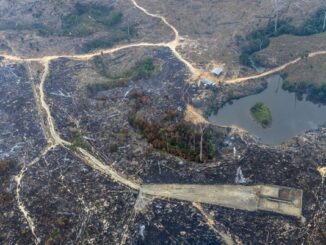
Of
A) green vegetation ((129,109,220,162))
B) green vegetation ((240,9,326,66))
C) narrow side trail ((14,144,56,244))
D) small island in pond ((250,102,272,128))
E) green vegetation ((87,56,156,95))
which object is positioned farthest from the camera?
green vegetation ((240,9,326,66))

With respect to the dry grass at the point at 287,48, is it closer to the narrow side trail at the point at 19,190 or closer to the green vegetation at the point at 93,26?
the green vegetation at the point at 93,26

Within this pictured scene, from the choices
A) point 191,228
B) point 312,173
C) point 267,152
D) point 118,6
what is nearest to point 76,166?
point 191,228

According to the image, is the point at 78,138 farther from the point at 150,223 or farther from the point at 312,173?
the point at 312,173

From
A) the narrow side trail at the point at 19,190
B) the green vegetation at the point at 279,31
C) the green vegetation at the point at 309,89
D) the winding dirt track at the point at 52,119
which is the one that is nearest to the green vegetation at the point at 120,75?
the winding dirt track at the point at 52,119

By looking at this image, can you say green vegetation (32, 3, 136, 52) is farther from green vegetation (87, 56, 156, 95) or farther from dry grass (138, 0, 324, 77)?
dry grass (138, 0, 324, 77)

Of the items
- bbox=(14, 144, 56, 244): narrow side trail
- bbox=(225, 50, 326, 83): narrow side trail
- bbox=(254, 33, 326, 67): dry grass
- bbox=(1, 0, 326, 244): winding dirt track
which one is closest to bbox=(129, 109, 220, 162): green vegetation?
bbox=(1, 0, 326, 244): winding dirt track

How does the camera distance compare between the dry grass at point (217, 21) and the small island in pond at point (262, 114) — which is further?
the dry grass at point (217, 21)

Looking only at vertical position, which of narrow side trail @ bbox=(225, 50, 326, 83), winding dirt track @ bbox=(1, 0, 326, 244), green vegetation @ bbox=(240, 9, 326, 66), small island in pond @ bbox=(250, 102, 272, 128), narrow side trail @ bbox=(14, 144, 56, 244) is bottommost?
narrow side trail @ bbox=(14, 144, 56, 244)
